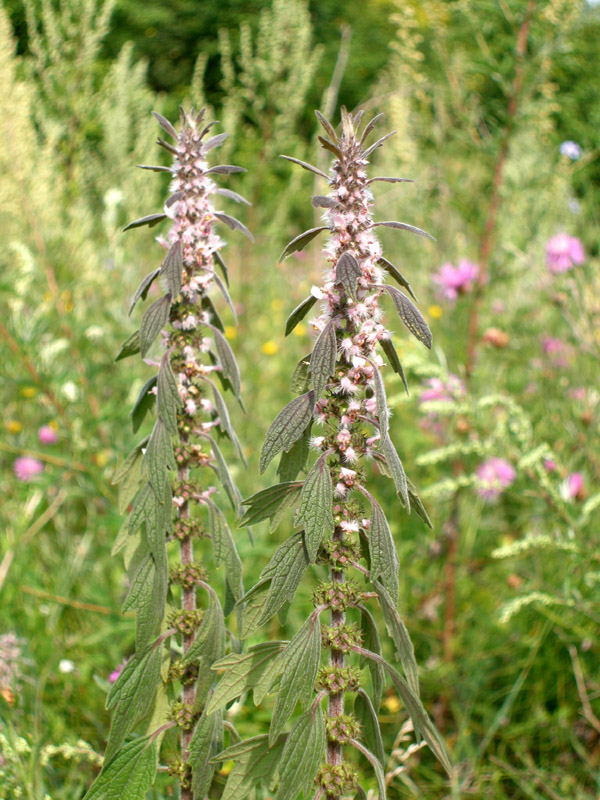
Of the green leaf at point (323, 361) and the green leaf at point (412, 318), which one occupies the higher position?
the green leaf at point (412, 318)

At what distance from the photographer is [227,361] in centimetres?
116

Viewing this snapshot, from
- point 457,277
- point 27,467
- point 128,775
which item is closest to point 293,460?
point 128,775

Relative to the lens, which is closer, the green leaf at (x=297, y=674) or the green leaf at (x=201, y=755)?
the green leaf at (x=297, y=674)

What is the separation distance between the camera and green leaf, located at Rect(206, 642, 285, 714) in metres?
0.93

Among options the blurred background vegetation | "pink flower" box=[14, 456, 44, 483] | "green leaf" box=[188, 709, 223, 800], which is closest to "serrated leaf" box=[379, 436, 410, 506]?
A: "green leaf" box=[188, 709, 223, 800]

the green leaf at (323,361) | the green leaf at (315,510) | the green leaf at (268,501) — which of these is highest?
the green leaf at (323,361)

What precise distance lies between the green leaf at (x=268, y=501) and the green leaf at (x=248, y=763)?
32 centimetres

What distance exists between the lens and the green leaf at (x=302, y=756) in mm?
863

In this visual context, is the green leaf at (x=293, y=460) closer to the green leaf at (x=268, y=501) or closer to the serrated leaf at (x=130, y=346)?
the green leaf at (x=268, y=501)

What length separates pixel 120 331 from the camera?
2775 millimetres

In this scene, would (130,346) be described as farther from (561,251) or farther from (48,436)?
(561,251)

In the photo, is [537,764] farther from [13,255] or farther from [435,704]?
[13,255]

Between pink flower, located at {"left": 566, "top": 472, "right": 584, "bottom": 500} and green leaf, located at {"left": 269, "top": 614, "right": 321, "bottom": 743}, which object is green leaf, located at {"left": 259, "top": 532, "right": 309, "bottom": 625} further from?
pink flower, located at {"left": 566, "top": 472, "right": 584, "bottom": 500}

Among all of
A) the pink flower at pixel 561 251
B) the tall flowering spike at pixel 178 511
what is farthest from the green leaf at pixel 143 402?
the pink flower at pixel 561 251
